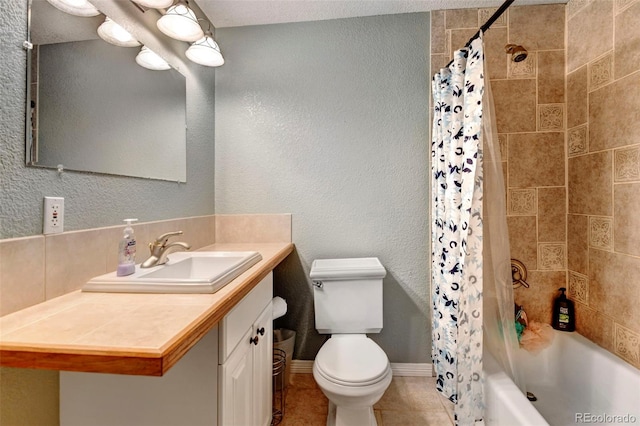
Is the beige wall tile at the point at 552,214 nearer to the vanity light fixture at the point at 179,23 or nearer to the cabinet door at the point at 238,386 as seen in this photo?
the cabinet door at the point at 238,386

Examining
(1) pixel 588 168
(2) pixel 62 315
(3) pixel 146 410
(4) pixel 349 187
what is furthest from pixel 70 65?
(1) pixel 588 168

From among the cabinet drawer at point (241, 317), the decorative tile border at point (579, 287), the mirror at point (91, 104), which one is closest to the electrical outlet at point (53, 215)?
the mirror at point (91, 104)

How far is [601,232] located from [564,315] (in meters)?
0.57

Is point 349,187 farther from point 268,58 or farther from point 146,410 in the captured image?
point 146,410

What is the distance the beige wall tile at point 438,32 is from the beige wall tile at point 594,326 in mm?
1832

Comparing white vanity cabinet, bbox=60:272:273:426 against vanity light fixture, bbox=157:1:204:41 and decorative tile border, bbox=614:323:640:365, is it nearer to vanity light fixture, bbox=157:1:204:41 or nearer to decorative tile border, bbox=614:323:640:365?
vanity light fixture, bbox=157:1:204:41

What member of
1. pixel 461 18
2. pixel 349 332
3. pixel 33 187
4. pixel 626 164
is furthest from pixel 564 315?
pixel 33 187

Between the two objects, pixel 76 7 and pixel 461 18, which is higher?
pixel 461 18

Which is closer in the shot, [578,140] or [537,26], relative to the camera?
[578,140]

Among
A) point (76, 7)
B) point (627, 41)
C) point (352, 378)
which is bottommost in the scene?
point (352, 378)

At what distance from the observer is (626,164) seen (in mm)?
1430

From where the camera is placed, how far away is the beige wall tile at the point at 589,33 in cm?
154

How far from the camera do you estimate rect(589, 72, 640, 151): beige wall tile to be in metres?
1.38

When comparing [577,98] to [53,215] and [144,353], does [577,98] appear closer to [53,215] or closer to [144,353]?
[144,353]
